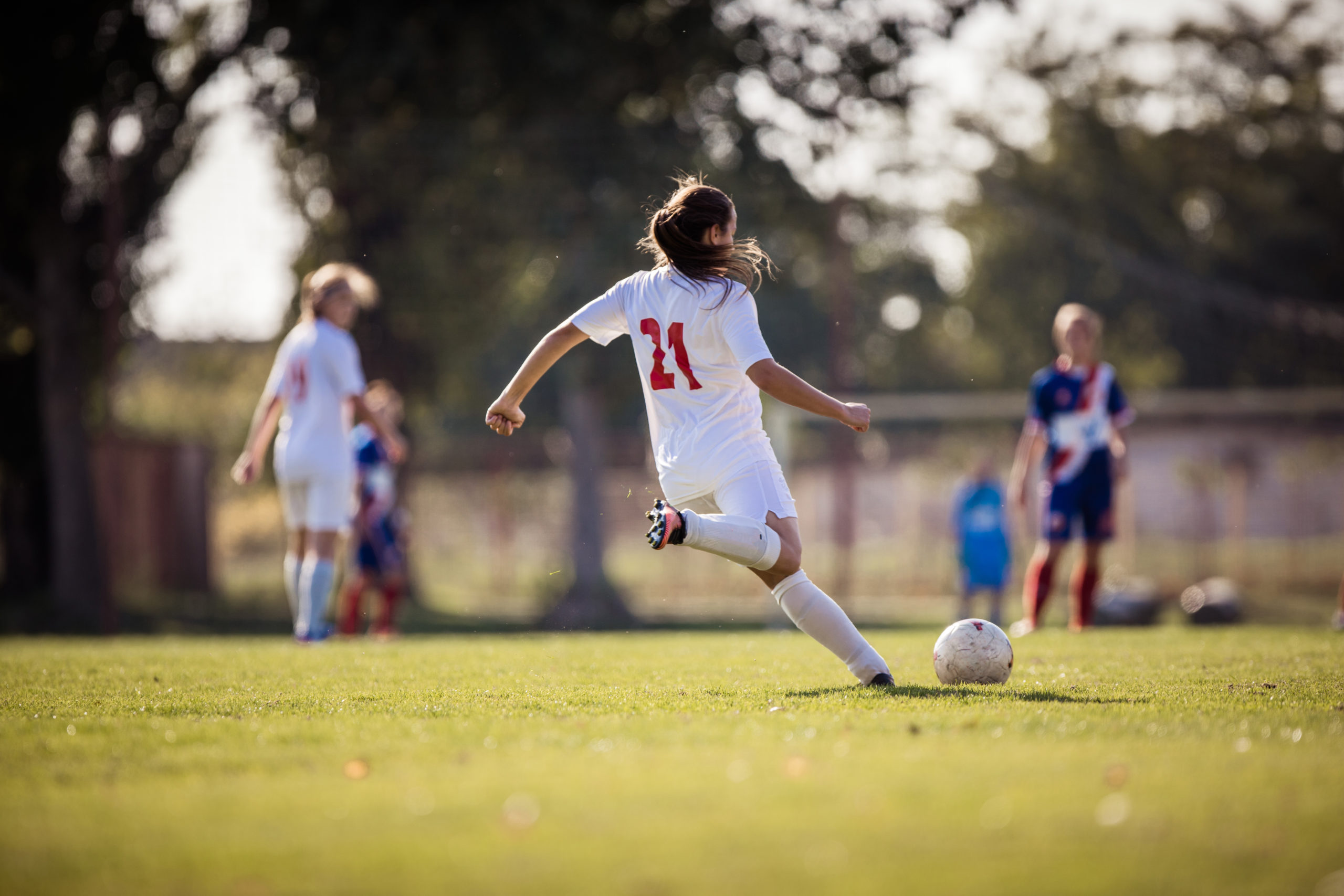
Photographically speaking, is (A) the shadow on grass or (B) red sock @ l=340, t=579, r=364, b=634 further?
(B) red sock @ l=340, t=579, r=364, b=634

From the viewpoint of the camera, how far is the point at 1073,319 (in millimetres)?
9328

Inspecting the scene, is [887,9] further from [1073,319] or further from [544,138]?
[1073,319]

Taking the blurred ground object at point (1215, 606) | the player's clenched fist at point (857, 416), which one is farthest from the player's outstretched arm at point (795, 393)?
the blurred ground object at point (1215, 606)

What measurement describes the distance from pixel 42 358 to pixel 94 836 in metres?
16.2

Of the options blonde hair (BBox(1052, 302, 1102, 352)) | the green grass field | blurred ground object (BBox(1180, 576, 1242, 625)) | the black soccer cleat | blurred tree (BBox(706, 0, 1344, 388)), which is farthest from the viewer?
blurred tree (BBox(706, 0, 1344, 388))

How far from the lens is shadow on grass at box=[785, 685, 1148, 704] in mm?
4930

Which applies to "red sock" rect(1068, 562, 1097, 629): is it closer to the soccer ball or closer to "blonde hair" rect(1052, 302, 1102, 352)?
"blonde hair" rect(1052, 302, 1102, 352)

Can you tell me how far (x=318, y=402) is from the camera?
28.1 ft

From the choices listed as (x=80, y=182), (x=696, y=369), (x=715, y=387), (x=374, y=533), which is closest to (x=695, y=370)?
(x=696, y=369)

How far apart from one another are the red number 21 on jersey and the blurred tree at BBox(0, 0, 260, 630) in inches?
509

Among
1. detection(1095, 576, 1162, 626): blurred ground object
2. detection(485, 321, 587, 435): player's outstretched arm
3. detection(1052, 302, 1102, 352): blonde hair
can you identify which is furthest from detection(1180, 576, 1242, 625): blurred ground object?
detection(485, 321, 587, 435): player's outstretched arm

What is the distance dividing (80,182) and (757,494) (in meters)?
15.1

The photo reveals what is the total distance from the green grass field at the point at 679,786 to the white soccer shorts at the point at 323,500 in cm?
266

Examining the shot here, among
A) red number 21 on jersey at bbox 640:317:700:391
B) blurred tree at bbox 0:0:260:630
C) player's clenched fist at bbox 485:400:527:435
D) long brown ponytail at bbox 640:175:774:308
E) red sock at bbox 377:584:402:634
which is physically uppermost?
blurred tree at bbox 0:0:260:630
